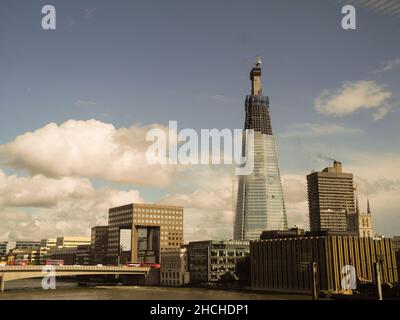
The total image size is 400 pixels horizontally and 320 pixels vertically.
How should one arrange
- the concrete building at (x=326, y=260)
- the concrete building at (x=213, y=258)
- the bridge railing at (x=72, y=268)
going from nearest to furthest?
the concrete building at (x=326, y=260) → the bridge railing at (x=72, y=268) → the concrete building at (x=213, y=258)

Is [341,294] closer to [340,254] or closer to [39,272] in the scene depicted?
[340,254]

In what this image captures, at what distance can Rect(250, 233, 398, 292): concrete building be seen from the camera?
424 feet

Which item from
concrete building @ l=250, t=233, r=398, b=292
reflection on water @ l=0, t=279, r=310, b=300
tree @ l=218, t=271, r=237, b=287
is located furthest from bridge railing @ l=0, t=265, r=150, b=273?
concrete building @ l=250, t=233, r=398, b=292

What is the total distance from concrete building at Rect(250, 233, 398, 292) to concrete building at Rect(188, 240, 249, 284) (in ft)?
134

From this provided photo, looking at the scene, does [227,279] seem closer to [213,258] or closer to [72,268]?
[213,258]

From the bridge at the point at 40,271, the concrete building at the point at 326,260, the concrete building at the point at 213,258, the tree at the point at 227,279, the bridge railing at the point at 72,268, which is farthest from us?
the concrete building at the point at 213,258

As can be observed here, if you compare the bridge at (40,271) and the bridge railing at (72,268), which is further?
the bridge railing at (72,268)

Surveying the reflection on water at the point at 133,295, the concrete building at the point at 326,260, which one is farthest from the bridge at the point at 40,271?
the concrete building at the point at 326,260

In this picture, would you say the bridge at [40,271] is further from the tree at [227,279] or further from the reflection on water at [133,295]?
the tree at [227,279]

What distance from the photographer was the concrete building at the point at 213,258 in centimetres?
18638

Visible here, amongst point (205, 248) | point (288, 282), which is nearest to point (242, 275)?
point (205, 248)

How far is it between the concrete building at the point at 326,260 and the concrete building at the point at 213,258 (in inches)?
1606
